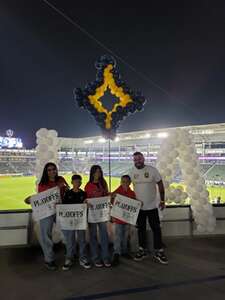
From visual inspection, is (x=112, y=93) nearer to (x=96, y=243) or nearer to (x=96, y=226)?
(x=96, y=226)

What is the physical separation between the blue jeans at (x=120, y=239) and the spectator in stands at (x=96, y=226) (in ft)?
0.84

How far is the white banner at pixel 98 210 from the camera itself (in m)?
3.36

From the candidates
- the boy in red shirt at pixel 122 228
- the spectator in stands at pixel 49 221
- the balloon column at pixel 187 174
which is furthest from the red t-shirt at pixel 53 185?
the balloon column at pixel 187 174

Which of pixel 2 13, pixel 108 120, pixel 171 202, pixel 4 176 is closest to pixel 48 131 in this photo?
pixel 108 120

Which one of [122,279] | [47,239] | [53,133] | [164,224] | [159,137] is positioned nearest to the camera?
[122,279]

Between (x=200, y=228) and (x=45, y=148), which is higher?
(x=45, y=148)

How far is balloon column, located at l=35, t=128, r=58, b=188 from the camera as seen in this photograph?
4.20 m

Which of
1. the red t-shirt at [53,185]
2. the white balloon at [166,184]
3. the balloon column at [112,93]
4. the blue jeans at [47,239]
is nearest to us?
the blue jeans at [47,239]

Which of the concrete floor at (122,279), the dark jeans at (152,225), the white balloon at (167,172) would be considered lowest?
the concrete floor at (122,279)

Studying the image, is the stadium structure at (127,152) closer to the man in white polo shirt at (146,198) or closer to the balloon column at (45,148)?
the balloon column at (45,148)

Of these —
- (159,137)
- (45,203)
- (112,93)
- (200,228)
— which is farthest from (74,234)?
(159,137)

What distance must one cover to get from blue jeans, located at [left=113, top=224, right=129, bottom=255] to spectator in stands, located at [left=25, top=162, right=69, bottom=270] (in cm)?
84

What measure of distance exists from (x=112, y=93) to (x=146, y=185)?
6.15 feet

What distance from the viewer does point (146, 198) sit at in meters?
3.54
